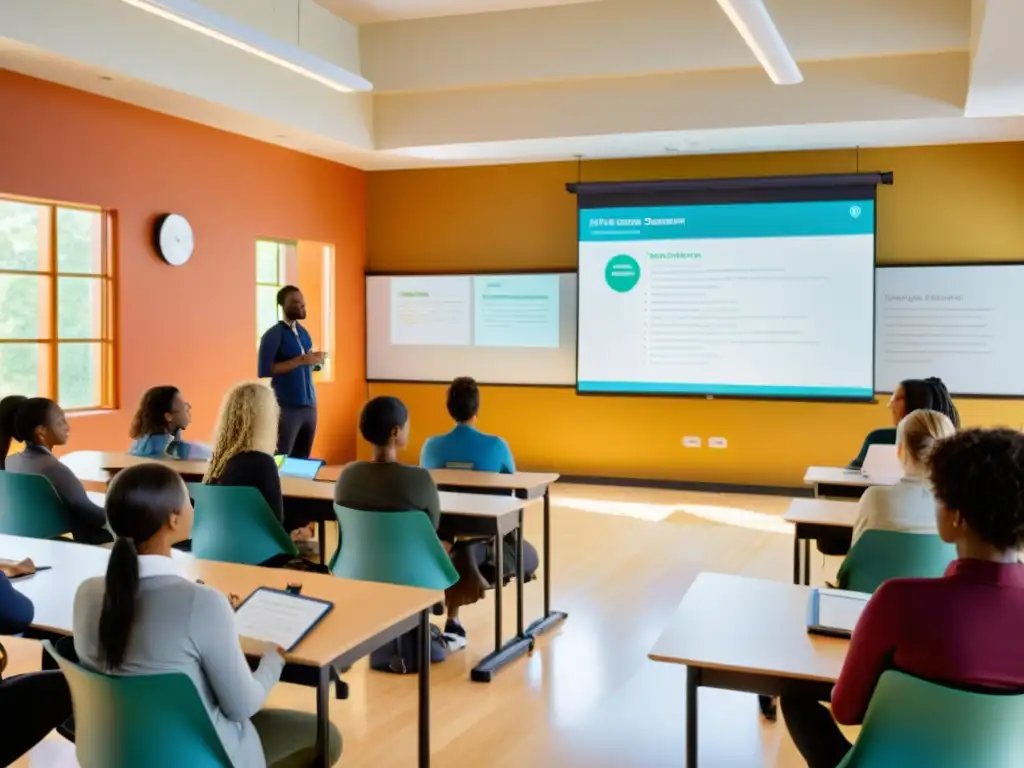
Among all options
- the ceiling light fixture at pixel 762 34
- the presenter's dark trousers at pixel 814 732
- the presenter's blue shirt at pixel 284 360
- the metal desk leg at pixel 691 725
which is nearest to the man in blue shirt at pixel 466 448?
the ceiling light fixture at pixel 762 34

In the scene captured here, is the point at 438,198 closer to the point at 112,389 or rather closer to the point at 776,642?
the point at 112,389

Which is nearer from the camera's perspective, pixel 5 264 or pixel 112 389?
pixel 5 264

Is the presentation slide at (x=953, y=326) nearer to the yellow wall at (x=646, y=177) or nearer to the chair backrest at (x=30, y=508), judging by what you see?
the yellow wall at (x=646, y=177)

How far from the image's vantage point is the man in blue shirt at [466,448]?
4723 mm

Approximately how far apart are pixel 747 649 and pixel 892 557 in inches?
45.9

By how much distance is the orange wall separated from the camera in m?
5.95

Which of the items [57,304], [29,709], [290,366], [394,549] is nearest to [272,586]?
[29,709]

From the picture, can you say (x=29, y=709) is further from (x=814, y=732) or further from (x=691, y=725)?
(x=814, y=732)

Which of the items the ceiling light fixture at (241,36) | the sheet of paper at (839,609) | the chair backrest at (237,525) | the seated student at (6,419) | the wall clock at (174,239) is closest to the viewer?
the sheet of paper at (839,609)

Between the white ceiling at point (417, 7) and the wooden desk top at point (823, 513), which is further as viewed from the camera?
the white ceiling at point (417, 7)

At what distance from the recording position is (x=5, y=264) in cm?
595

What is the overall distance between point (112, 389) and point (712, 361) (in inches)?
183

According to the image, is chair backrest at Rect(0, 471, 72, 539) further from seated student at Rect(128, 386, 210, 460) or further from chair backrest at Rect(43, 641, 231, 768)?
chair backrest at Rect(43, 641, 231, 768)

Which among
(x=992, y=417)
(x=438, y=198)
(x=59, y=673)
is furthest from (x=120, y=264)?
(x=992, y=417)
